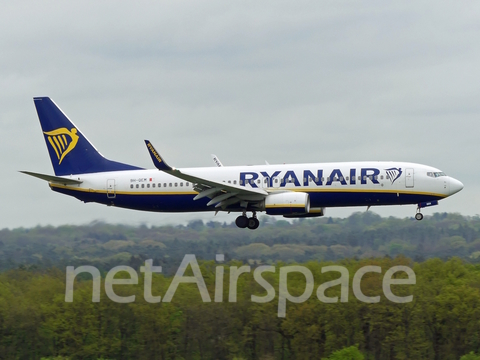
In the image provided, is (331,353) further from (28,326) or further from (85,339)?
(28,326)

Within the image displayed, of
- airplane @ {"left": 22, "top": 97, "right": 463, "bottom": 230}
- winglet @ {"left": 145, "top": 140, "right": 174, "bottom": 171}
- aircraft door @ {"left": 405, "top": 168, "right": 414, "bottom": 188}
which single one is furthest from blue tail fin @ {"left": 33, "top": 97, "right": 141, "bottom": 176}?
aircraft door @ {"left": 405, "top": 168, "right": 414, "bottom": 188}

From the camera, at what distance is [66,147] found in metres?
54.7

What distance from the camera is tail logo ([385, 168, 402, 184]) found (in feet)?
155

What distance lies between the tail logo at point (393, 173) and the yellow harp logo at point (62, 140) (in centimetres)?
2026

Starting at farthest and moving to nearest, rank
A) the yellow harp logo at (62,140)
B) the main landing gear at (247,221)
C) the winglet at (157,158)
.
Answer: the yellow harp logo at (62,140), the main landing gear at (247,221), the winglet at (157,158)

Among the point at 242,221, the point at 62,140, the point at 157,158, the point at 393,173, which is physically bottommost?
the point at 242,221

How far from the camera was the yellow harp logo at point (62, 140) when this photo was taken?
179 feet

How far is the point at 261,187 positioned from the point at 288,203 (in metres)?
2.40

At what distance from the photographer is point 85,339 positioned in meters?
72.6

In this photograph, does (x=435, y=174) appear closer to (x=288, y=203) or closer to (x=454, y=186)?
(x=454, y=186)

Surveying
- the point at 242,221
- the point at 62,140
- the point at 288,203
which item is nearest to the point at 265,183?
the point at 288,203

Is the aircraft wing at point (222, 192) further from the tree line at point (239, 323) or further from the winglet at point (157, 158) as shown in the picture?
the tree line at point (239, 323)

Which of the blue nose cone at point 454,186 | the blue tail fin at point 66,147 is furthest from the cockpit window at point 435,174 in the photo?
the blue tail fin at point 66,147

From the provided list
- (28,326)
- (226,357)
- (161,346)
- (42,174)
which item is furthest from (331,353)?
(42,174)
